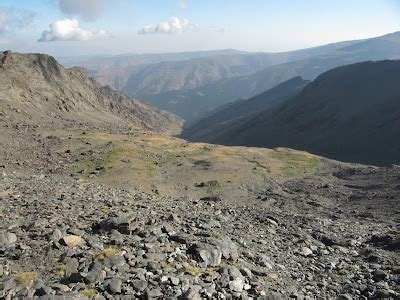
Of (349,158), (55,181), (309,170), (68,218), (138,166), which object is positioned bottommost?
(349,158)

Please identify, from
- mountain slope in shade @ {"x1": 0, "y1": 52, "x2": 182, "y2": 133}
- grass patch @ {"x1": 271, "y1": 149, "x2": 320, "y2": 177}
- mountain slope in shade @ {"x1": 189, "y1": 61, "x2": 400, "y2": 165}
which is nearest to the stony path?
grass patch @ {"x1": 271, "y1": 149, "x2": 320, "y2": 177}

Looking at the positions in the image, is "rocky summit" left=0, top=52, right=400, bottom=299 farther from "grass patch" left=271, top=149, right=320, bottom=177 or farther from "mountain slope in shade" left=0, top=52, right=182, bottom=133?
"mountain slope in shade" left=0, top=52, right=182, bottom=133

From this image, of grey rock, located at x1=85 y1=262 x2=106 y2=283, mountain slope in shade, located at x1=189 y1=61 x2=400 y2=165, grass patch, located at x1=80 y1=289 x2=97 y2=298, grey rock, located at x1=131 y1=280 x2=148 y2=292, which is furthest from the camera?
mountain slope in shade, located at x1=189 y1=61 x2=400 y2=165

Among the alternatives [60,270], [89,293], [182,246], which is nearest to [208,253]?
[182,246]

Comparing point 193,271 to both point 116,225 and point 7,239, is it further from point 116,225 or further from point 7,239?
point 7,239

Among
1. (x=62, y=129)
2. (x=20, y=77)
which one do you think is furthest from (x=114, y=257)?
(x=20, y=77)

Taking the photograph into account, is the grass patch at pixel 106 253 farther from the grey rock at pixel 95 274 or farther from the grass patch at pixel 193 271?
the grass patch at pixel 193 271

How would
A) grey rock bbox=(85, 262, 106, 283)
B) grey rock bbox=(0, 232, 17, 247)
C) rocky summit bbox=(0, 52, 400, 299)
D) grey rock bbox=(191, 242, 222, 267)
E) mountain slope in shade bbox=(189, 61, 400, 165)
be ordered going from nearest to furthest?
1. grey rock bbox=(85, 262, 106, 283)
2. rocky summit bbox=(0, 52, 400, 299)
3. grey rock bbox=(0, 232, 17, 247)
4. grey rock bbox=(191, 242, 222, 267)
5. mountain slope in shade bbox=(189, 61, 400, 165)

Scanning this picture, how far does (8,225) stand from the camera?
2131cm

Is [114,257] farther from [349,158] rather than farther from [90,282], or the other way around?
[349,158]

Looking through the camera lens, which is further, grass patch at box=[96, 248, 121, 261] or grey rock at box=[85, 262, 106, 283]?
grass patch at box=[96, 248, 121, 261]

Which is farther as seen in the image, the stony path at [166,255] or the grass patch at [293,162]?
the grass patch at [293,162]

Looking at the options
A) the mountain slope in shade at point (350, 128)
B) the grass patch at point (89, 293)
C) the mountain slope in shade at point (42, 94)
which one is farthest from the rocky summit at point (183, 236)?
the mountain slope in shade at point (350, 128)

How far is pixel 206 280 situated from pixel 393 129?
144 metres
